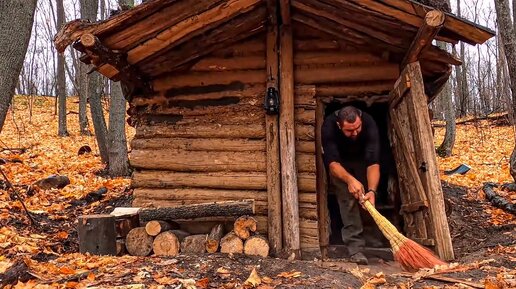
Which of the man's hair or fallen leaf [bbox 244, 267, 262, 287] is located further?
the man's hair

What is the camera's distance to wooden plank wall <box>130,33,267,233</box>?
591 centimetres

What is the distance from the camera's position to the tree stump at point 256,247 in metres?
5.36

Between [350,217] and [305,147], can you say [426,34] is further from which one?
[350,217]

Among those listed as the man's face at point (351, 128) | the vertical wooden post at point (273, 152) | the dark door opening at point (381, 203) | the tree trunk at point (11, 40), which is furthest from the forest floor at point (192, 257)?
the tree trunk at point (11, 40)

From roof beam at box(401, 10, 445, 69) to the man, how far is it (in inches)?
35.8

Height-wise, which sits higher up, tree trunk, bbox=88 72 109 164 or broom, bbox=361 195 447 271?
tree trunk, bbox=88 72 109 164

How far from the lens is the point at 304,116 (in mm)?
6020

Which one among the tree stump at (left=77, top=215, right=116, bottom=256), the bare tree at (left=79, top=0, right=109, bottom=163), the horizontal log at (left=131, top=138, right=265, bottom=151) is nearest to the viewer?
the tree stump at (left=77, top=215, right=116, bottom=256)

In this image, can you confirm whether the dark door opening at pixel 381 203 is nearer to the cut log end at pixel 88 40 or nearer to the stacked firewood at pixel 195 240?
the stacked firewood at pixel 195 240

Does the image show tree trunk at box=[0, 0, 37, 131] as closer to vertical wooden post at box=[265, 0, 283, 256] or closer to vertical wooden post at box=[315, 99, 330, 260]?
vertical wooden post at box=[265, 0, 283, 256]

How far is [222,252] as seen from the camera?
5312 mm

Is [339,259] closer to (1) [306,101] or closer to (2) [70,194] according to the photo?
(1) [306,101]

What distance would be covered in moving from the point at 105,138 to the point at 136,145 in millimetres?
6379

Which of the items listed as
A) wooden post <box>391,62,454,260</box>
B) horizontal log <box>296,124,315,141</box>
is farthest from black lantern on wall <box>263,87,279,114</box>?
wooden post <box>391,62,454,260</box>
